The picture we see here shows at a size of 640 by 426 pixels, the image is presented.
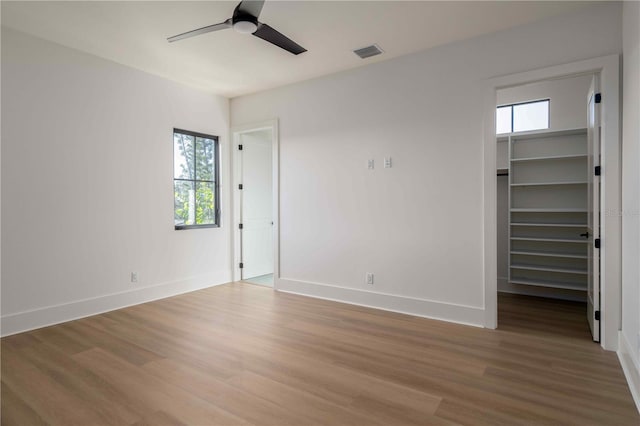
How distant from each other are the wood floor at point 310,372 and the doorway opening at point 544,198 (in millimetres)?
778

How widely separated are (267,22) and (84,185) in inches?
104

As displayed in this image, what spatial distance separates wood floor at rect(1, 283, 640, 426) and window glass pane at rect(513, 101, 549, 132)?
2625 mm

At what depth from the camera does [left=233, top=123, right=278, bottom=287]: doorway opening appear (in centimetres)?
554

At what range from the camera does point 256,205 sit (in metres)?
5.87

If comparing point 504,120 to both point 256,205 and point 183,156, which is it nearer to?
point 256,205

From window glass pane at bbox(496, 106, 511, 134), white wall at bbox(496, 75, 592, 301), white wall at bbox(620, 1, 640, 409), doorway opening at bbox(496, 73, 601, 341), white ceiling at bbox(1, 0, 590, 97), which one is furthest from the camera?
window glass pane at bbox(496, 106, 511, 134)

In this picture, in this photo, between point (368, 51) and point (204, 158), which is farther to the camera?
point (204, 158)

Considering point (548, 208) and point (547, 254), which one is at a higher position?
point (548, 208)

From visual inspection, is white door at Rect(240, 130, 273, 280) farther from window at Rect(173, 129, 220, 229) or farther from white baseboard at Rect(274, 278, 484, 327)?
white baseboard at Rect(274, 278, 484, 327)

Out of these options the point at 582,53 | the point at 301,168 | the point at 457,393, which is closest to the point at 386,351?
the point at 457,393

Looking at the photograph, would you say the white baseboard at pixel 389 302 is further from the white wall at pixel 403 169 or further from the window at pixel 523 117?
the window at pixel 523 117

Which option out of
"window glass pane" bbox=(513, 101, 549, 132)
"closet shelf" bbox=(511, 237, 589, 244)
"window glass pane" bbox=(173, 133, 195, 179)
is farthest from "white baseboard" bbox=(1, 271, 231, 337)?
"window glass pane" bbox=(513, 101, 549, 132)

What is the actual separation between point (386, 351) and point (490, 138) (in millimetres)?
2241

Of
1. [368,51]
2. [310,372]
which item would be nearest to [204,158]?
[368,51]
